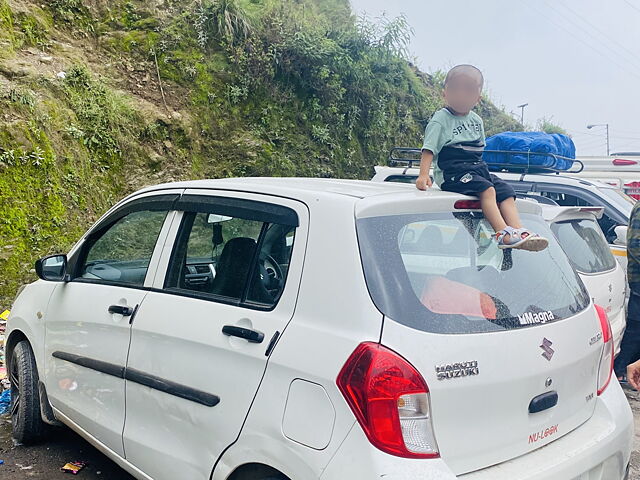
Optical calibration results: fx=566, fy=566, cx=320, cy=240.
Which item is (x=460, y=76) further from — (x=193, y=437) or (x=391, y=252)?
(x=193, y=437)

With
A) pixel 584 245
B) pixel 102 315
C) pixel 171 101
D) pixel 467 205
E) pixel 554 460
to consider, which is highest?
pixel 171 101

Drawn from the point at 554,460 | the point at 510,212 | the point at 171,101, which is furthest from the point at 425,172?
the point at 171,101

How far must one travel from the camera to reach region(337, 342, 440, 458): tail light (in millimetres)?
1875

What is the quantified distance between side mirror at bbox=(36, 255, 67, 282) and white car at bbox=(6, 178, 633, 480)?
0.53m

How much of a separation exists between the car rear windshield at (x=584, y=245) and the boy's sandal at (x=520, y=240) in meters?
2.27

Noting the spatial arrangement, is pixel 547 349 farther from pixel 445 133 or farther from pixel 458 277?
pixel 445 133

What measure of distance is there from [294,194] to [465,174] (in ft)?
3.82

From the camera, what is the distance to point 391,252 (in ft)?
7.04

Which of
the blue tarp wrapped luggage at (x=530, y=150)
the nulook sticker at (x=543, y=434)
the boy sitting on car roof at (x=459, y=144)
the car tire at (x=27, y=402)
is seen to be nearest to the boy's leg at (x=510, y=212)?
the boy sitting on car roof at (x=459, y=144)

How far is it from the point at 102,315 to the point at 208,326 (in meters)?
0.91

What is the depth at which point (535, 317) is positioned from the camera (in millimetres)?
2305

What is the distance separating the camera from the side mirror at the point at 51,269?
3.54 m

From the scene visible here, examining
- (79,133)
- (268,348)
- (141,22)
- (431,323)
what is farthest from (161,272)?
(141,22)

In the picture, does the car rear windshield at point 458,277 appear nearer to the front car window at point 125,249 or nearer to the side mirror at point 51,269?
the front car window at point 125,249
